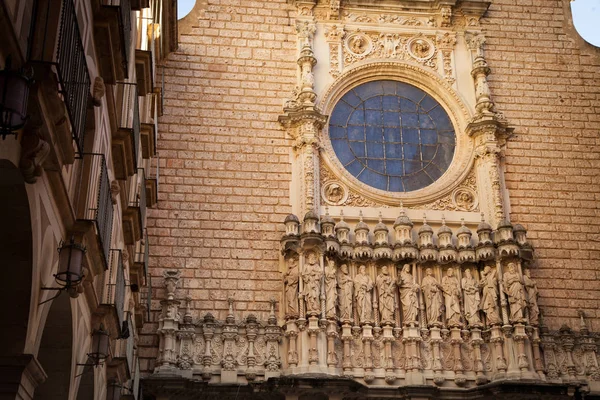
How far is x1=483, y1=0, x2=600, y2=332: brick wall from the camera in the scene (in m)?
19.3

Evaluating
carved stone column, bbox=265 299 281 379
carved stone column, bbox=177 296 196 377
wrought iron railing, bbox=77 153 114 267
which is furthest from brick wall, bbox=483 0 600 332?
wrought iron railing, bbox=77 153 114 267

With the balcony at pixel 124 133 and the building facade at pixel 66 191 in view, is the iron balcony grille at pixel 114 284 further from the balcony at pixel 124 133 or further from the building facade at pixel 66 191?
the balcony at pixel 124 133

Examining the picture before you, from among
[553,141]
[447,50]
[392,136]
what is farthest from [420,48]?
[553,141]

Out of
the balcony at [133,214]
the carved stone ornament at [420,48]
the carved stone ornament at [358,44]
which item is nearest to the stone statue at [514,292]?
the carved stone ornament at [420,48]

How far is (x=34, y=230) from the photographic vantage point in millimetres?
6879

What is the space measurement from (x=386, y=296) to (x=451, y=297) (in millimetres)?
1389

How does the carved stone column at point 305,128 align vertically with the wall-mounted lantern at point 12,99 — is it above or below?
above

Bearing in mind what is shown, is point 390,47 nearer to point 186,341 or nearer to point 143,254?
point 143,254

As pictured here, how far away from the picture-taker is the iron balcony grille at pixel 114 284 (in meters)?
11.5

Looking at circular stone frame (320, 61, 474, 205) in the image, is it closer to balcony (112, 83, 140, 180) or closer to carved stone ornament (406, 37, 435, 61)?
carved stone ornament (406, 37, 435, 61)

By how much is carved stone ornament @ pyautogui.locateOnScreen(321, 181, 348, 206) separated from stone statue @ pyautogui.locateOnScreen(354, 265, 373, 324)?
1917 millimetres

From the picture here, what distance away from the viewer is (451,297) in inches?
720

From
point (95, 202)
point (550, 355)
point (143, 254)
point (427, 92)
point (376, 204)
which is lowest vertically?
point (95, 202)

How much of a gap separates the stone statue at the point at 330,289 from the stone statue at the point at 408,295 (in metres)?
1.44
